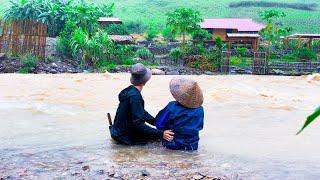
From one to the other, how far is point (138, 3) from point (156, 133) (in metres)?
40.8

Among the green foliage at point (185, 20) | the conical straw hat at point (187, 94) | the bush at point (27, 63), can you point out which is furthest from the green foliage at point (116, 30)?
the conical straw hat at point (187, 94)

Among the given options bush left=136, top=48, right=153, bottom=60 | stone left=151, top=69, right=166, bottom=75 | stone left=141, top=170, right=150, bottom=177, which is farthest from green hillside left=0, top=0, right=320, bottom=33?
stone left=141, top=170, right=150, bottom=177

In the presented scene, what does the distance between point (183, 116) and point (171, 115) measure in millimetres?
121

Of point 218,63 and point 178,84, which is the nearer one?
point 178,84

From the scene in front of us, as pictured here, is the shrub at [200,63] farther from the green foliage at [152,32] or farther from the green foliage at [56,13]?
the green foliage at [152,32]

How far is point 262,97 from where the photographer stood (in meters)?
12.5

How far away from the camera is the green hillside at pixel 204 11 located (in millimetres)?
39156

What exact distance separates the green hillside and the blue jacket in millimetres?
33245

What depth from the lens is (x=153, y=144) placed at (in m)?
5.69

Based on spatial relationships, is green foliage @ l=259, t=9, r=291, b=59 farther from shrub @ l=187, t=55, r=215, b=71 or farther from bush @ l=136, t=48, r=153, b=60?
shrub @ l=187, t=55, r=215, b=71

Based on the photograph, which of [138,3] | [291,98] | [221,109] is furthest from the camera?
[138,3]

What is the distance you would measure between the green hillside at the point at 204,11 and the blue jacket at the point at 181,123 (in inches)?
1309

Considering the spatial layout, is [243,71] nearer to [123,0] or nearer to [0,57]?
[0,57]

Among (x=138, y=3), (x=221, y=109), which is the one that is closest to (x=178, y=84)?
(x=221, y=109)
